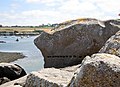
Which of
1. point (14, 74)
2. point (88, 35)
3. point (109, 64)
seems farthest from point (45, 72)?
point (14, 74)

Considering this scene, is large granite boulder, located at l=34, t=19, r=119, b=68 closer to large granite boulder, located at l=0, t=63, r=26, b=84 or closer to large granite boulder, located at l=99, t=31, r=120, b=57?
large granite boulder, located at l=0, t=63, r=26, b=84

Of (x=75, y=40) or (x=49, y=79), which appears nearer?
(x=49, y=79)

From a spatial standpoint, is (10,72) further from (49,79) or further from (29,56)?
(29,56)

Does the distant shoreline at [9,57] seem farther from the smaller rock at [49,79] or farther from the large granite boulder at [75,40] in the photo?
the smaller rock at [49,79]

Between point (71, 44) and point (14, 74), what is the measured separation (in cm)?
456

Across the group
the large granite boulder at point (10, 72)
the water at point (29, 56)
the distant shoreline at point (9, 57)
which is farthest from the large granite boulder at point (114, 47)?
the distant shoreline at point (9, 57)

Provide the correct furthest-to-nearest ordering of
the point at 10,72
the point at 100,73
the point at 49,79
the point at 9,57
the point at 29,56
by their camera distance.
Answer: the point at 29,56 < the point at 9,57 < the point at 10,72 < the point at 49,79 < the point at 100,73

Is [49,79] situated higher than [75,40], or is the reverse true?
[49,79]

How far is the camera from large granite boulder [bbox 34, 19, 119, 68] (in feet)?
61.1

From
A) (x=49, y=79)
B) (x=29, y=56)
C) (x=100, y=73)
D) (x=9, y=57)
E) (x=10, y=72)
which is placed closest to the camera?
(x=100, y=73)

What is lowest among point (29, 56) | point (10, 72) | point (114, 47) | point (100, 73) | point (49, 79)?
point (29, 56)

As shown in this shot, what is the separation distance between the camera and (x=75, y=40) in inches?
748

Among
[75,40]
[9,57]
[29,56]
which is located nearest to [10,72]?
[75,40]

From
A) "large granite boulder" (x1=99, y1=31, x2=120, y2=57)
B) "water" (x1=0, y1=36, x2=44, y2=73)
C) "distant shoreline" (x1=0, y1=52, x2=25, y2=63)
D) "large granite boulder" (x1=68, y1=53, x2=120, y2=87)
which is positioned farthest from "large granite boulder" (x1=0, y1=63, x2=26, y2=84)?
"distant shoreline" (x1=0, y1=52, x2=25, y2=63)
